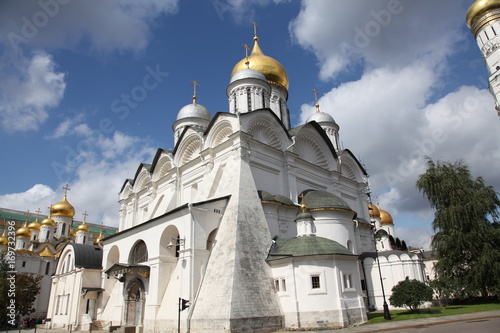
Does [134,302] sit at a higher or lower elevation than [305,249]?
lower

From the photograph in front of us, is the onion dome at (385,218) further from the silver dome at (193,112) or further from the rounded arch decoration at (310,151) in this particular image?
the silver dome at (193,112)

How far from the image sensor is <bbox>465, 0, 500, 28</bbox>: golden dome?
30.9 m

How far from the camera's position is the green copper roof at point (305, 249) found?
14.9 meters

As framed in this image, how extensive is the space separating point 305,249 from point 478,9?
30.7 m

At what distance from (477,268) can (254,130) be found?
13822 mm

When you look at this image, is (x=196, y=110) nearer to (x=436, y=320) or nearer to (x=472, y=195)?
(x=472, y=195)

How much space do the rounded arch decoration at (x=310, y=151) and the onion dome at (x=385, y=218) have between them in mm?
22356

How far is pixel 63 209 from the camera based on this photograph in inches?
1693

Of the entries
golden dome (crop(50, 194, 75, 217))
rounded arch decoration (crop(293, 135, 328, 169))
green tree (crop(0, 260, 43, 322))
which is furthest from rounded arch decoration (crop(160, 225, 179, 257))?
golden dome (crop(50, 194, 75, 217))

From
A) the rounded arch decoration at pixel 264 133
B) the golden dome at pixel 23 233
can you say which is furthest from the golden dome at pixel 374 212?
the golden dome at pixel 23 233

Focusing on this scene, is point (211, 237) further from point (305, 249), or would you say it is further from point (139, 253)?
point (305, 249)

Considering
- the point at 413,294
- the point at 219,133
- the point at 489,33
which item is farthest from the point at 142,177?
the point at 489,33

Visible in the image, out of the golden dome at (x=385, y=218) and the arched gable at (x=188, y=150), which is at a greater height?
the arched gable at (x=188, y=150)

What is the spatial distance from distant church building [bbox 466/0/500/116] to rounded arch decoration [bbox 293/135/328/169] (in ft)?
55.7
